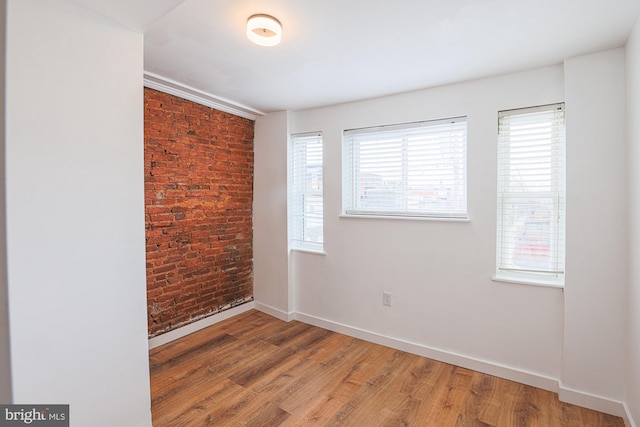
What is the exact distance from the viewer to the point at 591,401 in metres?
2.17

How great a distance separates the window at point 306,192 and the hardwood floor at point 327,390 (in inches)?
45.2

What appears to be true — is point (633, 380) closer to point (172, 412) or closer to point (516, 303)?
point (516, 303)

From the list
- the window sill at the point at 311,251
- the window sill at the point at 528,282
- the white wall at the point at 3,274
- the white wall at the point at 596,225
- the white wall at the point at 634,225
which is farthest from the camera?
the window sill at the point at 311,251

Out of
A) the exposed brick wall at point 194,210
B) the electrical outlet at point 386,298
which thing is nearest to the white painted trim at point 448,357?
the electrical outlet at point 386,298

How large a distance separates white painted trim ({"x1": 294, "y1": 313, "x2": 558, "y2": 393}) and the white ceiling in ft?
7.70

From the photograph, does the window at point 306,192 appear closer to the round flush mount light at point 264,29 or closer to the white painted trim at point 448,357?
the white painted trim at point 448,357

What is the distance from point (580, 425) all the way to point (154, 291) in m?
3.40

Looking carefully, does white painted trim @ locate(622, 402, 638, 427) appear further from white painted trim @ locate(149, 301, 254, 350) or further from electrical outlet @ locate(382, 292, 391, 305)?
white painted trim @ locate(149, 301, 254, 350)

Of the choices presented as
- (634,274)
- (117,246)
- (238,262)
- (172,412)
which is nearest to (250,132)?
(238,262)

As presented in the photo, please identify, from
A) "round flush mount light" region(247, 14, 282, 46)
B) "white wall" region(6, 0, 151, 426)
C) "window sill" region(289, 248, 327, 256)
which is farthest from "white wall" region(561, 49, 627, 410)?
"white wall" region(6, 0, 151, 426)

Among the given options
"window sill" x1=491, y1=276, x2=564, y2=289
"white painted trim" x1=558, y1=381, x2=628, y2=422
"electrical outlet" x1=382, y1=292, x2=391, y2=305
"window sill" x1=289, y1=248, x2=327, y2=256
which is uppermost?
"window sill" x1=289, y1=248, x2=327, y2=256

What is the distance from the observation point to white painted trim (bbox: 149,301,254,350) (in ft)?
9.91

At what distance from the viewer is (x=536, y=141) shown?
95.2 inches

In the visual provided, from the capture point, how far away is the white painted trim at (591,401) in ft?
6.88
